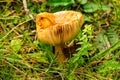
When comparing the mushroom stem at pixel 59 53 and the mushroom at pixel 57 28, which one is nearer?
the mushroom at pixel 57 28

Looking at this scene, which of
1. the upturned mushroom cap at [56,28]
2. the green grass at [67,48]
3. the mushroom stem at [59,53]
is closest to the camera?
the upturned mushroom cap at [56,28]

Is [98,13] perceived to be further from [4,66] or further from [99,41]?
[4,66]

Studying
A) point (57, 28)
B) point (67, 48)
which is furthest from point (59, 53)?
point (57, 28)

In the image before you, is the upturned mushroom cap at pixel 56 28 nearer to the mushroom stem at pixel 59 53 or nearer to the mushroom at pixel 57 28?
the mushroom at pixel 57 28

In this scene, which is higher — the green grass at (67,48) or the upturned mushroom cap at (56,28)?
the upturned mushroom cap at (56,28)

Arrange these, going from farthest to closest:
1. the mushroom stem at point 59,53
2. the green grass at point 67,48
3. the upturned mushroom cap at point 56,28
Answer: the mushroom stem at point 59,53 → the green grass at point 67,48 → the upturned mushroom cap at point 56,28

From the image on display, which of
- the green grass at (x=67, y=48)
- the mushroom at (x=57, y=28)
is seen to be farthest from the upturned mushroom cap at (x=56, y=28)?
the green grass at (x=67, y=48)

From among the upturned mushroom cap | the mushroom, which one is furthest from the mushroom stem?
the upturned mushroom cap
